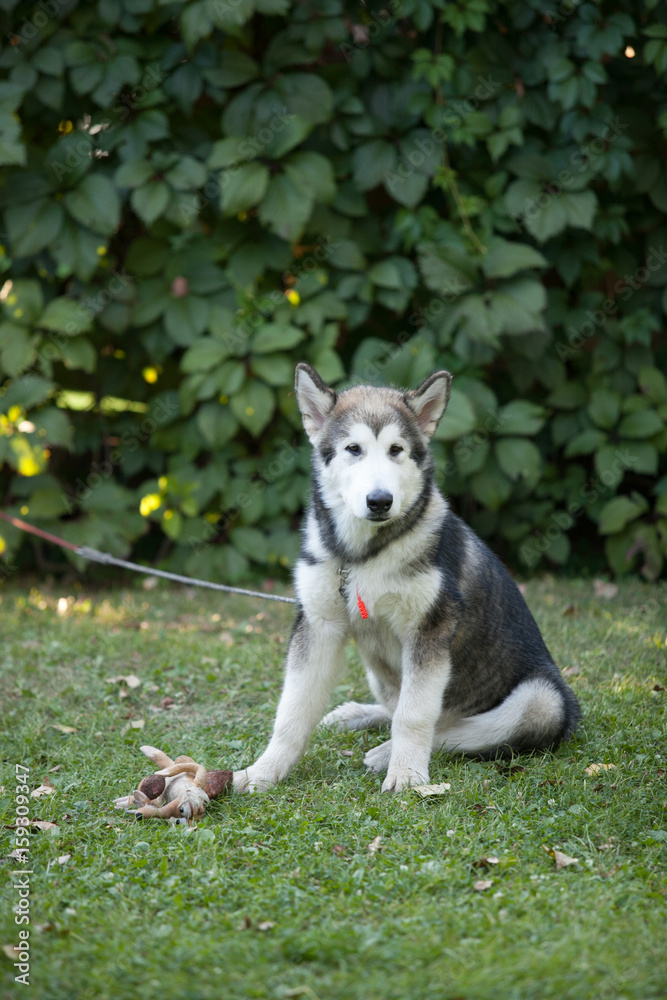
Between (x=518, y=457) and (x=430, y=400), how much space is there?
2.95 m

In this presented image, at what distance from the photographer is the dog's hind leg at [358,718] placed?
4.31 metres

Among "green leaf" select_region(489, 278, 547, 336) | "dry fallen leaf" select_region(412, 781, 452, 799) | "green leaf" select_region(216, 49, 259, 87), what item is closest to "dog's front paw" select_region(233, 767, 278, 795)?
"dry fallen leaf" select_region(412, 781, 452, 799)

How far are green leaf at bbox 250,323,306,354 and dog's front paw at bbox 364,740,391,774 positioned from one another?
3544 mm

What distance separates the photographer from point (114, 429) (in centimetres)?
750

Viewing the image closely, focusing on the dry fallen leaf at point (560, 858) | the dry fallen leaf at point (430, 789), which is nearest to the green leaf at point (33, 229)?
the dry fallen leaf at point (430, 789)

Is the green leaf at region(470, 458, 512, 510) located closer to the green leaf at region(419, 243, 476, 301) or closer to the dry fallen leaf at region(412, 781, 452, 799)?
the green leaf at region(419, 243, 476, 301)

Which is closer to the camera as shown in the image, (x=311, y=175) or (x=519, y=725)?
(x=519, y=725)

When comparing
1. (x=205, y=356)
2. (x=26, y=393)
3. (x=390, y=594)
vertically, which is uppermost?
(x=205, y=356)

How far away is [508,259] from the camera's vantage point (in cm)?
635

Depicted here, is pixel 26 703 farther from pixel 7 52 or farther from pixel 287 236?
pixel 7 52

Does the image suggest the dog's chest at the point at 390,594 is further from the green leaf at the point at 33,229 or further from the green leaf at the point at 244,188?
the green leaf at the point at 33,229

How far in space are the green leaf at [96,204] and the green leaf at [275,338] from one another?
134 centimetres

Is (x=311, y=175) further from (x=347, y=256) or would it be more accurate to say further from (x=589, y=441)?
(x=589, y=441)

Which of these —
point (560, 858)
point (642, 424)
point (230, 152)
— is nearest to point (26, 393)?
point (230, 152)
